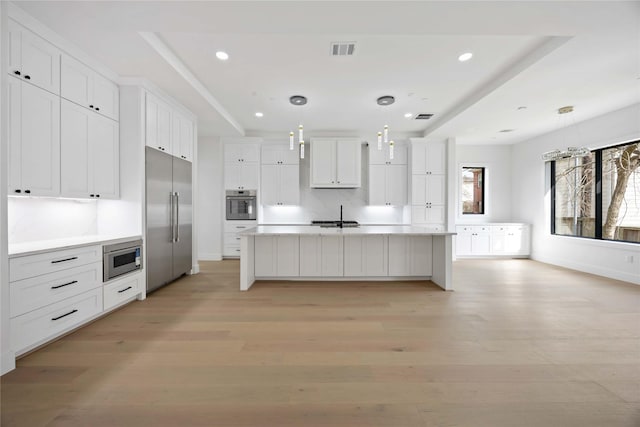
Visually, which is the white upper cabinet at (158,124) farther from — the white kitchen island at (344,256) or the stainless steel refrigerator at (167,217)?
the white kitchen island at (344,256)

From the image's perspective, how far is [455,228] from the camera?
6488mm

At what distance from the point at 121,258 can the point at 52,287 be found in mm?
805

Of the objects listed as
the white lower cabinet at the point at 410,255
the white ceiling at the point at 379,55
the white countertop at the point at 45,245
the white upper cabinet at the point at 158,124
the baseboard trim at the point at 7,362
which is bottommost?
the baseboard trim at the point at 7,362

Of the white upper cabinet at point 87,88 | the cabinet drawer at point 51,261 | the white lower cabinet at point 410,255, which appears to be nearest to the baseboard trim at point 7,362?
the cabinet drawer at point 51,261

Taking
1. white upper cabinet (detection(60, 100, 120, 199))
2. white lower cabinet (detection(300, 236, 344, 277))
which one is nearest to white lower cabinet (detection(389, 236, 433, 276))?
white lower cabinet (detection(300, 236, 344, 277))

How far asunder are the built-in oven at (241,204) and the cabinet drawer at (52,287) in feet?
11.4

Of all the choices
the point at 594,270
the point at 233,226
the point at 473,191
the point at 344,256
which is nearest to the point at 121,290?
the point at 344,256

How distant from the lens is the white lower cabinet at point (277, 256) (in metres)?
4.23

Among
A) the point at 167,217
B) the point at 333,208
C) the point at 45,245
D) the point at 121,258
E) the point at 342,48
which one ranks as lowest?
the point at 121,258

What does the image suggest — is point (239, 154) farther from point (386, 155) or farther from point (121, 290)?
point (121, 290)

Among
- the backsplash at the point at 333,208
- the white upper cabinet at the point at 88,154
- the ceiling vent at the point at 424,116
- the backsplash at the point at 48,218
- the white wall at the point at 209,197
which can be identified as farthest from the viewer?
the backsplash at the point at 333,208

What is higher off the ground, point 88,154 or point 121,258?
point 88,154

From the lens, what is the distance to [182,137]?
4453 millimetres

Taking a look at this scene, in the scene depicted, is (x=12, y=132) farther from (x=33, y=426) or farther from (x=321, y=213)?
(x=321, y=213)
